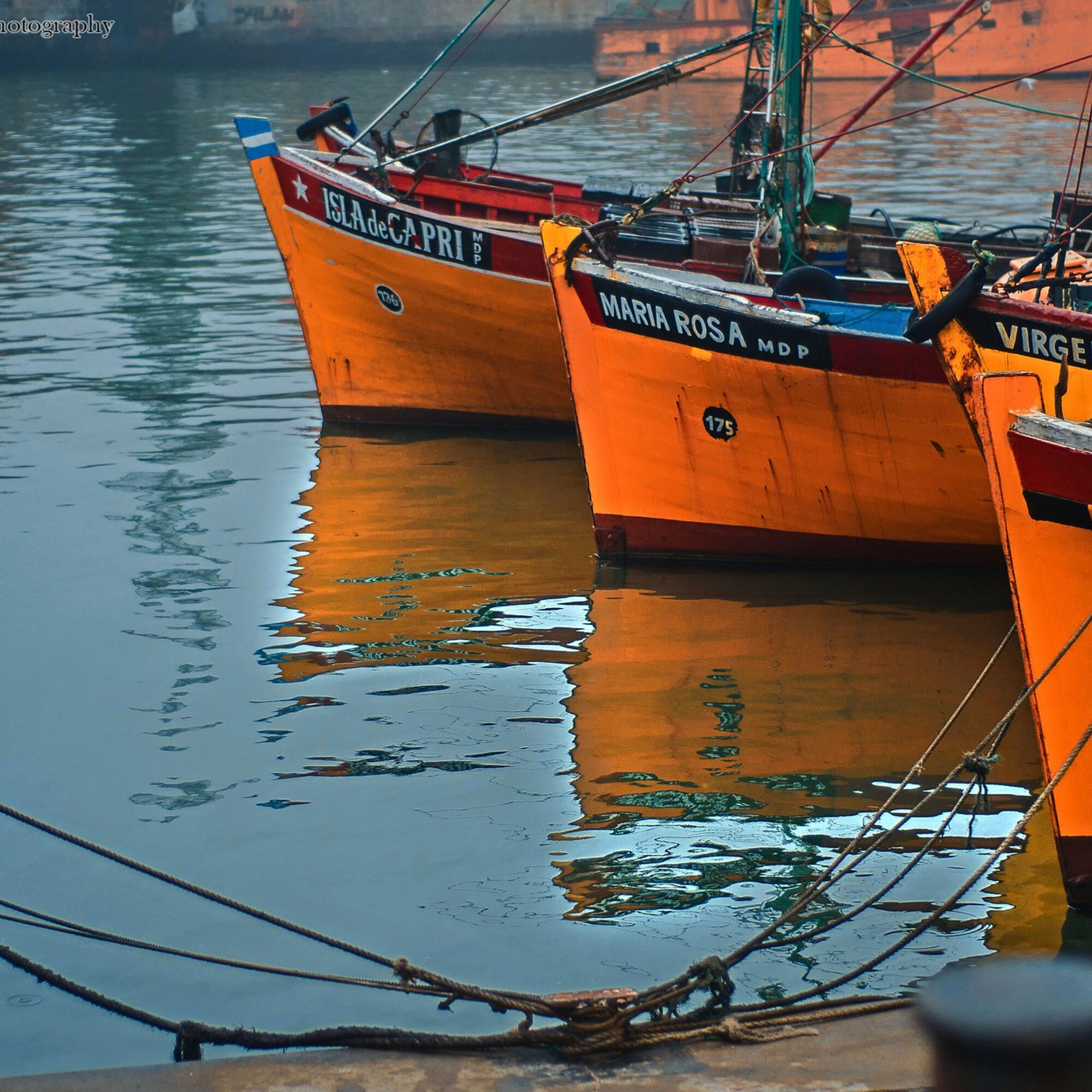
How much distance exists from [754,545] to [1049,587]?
12.4 ft

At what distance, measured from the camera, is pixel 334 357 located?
11.4 m

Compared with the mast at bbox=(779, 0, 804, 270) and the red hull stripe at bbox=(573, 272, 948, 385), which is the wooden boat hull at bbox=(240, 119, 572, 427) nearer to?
the mast at bbox=(779, 0, 804, 270)

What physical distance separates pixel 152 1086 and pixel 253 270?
633 inches

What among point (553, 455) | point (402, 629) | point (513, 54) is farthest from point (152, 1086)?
point (513, 54)

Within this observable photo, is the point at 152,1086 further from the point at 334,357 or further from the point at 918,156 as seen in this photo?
the point at 918,156

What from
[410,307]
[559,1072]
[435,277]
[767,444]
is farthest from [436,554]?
[559,1072]

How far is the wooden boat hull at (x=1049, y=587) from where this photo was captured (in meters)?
4.56

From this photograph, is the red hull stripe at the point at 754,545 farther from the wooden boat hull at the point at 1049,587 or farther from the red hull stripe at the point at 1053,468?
the red hull stripe at the point at 1053,468

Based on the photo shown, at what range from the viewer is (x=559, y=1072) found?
3.54 meters

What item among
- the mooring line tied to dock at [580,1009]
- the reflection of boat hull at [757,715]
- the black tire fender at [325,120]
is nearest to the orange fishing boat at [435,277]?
the black tire fender at [325,120]

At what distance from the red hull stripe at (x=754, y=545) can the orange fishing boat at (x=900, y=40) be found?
115ft

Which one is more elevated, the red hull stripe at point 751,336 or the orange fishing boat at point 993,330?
the orange fishing boat at point 993,330

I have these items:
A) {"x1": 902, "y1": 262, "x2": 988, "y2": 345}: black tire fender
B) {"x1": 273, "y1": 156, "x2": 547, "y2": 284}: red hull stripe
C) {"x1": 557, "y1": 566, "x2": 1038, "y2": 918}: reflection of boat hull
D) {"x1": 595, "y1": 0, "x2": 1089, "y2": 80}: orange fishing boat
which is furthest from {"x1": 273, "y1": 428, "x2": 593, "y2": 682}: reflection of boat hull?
{"x1": 595, "y1": 0, "x2": 1089, "y2": 80}: orange fishing boat

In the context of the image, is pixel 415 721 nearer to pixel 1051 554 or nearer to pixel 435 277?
pixel 1051 554
